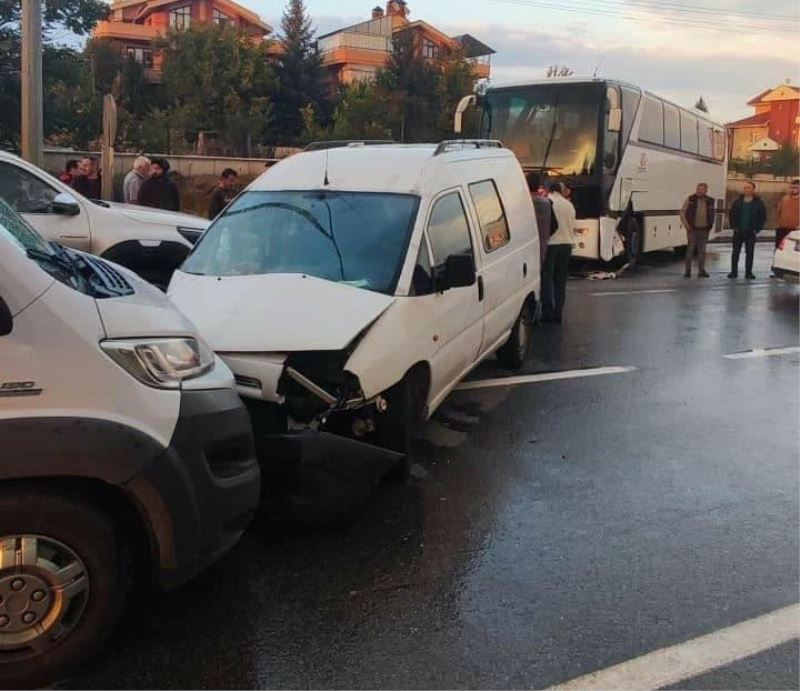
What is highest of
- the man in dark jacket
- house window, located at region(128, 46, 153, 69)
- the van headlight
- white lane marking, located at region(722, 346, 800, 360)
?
house window, located at region(128, 46, 153, 69)

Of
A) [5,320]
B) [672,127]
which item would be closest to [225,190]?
[5,320]

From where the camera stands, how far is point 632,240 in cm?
1741

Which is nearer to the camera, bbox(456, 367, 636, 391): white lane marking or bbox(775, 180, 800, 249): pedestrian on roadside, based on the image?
bbox(456, 367, 636, 391): white lane marking

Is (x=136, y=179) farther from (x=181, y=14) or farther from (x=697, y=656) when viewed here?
(x=181, y=14)

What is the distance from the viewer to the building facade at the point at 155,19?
58.2m

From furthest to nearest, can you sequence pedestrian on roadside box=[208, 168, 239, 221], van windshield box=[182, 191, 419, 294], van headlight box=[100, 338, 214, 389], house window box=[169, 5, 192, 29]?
house window box=[169, 5, 192, 29], pedestrian on roadside box=[208, 168, 239, 221], van windshield box=[182, 191, 419, 294], van headlight box=[100, 338, 214, 389]

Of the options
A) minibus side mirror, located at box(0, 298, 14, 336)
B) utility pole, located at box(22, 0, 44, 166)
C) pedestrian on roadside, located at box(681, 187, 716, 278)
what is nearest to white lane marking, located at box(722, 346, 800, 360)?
pedestrian on roadside, located at box(681, 187, 716, 278)

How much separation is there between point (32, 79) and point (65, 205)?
5.08m

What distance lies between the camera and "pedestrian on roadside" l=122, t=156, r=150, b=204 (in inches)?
444

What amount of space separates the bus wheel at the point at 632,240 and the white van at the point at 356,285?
1061 centimetres

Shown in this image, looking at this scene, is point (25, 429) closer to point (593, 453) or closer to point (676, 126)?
point (593, 453)

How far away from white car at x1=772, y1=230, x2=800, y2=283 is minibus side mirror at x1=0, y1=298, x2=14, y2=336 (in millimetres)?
14058

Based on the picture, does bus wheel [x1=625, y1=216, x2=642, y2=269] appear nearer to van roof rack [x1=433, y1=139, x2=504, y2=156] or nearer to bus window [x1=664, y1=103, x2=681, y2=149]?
bus window [x1=664, y1=103, x2=681, y2=149]

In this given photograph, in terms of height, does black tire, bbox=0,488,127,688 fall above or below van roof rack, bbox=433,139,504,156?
below
